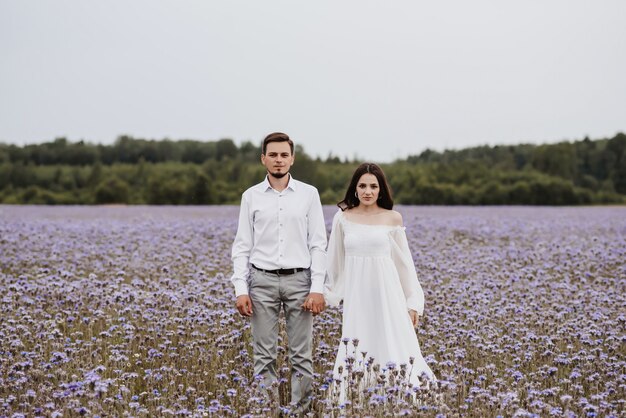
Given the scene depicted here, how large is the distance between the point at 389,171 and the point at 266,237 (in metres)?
47.1

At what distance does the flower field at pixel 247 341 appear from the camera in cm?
407

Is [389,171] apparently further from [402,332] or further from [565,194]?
[402,332]

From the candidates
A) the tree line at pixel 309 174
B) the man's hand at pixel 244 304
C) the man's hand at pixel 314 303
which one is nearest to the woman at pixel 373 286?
the man's hand at pixel 314 303

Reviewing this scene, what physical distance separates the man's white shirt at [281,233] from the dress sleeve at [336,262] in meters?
0.42

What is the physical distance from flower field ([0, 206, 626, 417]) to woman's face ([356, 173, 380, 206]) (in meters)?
1.12

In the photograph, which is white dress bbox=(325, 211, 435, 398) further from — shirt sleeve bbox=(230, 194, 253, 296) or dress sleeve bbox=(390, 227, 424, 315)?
shirt sleeve bbox=(230, 194, 253, 296)

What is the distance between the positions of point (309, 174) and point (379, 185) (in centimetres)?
3857

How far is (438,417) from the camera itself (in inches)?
139

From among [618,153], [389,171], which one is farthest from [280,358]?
[618,153]

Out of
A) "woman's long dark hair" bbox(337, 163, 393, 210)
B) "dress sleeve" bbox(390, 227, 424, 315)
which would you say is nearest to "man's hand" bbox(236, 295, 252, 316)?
"woman's long dark hair" bbox(337, 163, 393, 210)

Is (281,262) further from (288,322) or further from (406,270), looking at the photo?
(406,270)

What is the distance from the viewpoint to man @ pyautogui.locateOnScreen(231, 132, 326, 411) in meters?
→ 4.16

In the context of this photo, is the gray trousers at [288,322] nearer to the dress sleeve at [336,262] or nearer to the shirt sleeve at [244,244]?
the shirt sleeve at [244,244]

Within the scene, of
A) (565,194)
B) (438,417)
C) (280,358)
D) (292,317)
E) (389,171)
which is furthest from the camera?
(389,171)
